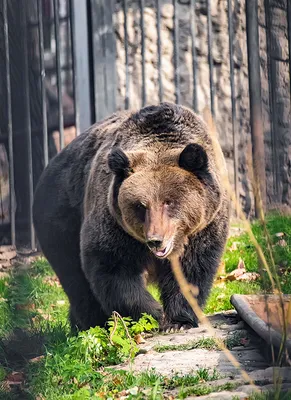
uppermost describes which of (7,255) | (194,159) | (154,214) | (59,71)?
(59,71)

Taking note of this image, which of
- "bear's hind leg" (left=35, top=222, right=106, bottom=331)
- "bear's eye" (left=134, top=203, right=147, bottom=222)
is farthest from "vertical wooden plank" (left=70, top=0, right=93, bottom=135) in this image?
"bear's eye" (left=134, top=203, right=147, bottom=222)

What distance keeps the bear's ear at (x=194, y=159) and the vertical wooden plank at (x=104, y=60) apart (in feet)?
14.0

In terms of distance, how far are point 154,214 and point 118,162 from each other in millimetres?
508

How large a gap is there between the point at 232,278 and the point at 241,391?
148 inches

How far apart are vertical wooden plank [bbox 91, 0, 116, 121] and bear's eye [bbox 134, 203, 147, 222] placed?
4440 millimetres

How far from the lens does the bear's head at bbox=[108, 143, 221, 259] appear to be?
5.74 metres

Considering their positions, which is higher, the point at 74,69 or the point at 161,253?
the point at 74,69

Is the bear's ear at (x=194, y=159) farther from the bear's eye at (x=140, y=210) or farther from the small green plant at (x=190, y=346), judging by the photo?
the small green plant at (x=190, y=346)

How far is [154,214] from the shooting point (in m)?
5.66

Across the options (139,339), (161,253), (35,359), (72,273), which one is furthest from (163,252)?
(72,273)

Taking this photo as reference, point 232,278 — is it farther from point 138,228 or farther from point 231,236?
point 138,228

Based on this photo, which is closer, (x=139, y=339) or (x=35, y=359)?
(x=139, y=339)

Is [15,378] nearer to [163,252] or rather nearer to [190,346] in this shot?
[190,346]

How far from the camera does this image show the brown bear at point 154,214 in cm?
578
